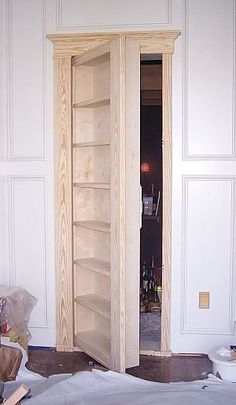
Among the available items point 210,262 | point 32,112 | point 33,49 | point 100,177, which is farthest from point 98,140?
point 210,262

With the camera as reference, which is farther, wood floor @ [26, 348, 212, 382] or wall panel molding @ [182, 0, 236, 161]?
wall panel molding @ [182, 0, 236, 161]

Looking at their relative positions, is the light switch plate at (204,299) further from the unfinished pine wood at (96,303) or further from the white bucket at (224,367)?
the unfinished pine wood at (96,303)

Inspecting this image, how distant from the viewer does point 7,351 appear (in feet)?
10.00

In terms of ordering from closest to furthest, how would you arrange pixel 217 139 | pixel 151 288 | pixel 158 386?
1. pixel 158 386
2. pixel 217 139
3. pixel 151 288

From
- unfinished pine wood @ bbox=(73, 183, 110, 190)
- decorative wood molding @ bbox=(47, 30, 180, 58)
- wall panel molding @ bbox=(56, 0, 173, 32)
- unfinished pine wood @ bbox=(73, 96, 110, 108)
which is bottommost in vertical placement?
unfinished pine wood @ bbox=(73, 183, 110, 190)

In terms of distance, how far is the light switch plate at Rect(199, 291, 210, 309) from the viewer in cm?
358

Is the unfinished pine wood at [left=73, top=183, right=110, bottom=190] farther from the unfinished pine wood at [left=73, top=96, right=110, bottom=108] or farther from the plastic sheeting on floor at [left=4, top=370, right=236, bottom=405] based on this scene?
the plastic sheeting on floor at [left=4, top=370, right=236, bottom=405]

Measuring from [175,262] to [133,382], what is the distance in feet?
2.90

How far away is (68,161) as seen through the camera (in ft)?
11.8

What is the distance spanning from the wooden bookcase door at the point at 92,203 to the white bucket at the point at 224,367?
0.64m

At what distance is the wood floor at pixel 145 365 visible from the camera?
3271 mm

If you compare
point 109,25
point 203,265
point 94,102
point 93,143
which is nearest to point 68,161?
point 93,143

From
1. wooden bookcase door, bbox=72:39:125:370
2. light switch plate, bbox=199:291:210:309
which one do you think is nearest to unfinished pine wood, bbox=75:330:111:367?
wooden bookcase door, bbox=72:39:125:370

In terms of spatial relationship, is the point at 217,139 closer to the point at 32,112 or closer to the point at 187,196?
the point at 187,196
